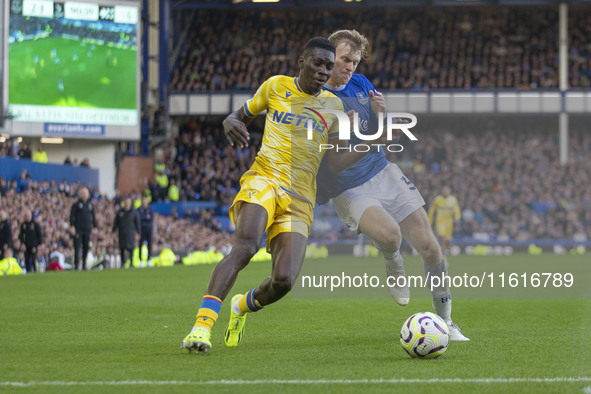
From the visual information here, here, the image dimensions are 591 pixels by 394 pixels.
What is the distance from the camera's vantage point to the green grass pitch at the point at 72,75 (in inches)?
1203

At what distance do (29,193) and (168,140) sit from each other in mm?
19469

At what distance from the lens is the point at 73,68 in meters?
31.8

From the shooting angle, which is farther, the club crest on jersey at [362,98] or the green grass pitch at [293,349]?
the club crest on jersey at [362,98]

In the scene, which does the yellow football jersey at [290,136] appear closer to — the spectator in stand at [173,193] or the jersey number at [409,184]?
the jersey number at [409,184]

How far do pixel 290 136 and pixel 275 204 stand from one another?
21.3 inches

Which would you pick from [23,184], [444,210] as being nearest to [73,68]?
[23,184]

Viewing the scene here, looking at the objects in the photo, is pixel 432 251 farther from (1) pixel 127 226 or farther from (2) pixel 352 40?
(1) pixel 127 226

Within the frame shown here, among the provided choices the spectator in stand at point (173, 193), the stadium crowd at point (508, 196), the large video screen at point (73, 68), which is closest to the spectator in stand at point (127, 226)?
the stadium crowd at point (508, 196)

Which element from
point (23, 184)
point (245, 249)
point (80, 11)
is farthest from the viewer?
point (80, 11)

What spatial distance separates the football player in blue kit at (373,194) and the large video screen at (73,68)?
77.5ft

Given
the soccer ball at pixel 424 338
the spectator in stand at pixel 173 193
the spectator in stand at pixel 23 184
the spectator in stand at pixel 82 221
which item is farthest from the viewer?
the spectator in stand at pixel 173 193

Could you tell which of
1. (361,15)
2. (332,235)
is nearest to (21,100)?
(332,235)

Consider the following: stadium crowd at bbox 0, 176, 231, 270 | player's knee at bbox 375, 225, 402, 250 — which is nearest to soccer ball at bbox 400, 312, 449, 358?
player's knee at bbox 375, 225, 402, 250

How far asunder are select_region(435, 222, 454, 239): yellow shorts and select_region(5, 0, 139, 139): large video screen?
16073 millimetres
